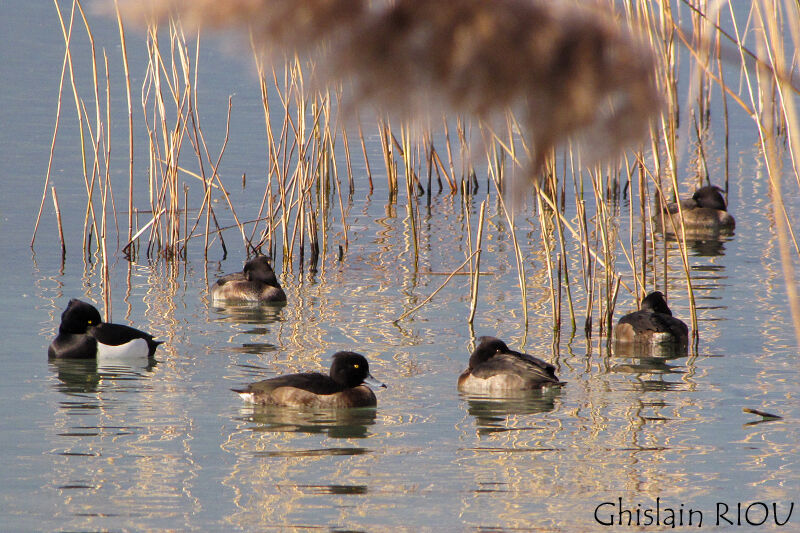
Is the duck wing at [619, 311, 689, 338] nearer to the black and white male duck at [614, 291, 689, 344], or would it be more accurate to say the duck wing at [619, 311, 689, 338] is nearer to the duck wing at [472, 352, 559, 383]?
the black and white male duck at [614, 291, 689, 344]

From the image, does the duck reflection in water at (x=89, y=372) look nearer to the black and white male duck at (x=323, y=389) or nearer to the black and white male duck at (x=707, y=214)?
the black and white male duck at (x=323, y=389)

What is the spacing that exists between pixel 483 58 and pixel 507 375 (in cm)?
676

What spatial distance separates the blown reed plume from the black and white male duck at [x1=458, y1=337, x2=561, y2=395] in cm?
654

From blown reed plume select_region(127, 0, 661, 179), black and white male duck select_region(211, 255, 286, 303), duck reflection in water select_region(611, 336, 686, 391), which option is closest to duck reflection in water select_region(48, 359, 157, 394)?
black and white male duck select_region(211, 255, 286, 303)

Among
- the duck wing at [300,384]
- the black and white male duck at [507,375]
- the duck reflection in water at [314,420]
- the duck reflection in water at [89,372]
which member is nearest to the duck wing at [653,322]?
the black and white male duck at [507,375]

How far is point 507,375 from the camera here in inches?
295

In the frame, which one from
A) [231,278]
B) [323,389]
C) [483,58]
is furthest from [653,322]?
[483,58]

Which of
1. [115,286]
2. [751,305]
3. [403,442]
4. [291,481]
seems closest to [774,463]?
[403,442]

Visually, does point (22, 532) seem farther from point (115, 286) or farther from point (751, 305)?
point (751, 305)

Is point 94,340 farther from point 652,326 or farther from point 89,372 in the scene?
point 652,326

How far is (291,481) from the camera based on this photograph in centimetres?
560

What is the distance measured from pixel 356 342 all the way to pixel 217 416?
2.17 meters

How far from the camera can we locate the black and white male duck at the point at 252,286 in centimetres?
976

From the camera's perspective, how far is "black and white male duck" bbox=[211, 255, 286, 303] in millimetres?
9758
